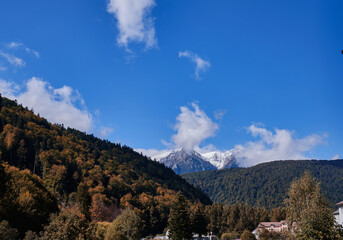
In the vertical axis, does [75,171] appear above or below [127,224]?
above

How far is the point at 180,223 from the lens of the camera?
7469 centimetres

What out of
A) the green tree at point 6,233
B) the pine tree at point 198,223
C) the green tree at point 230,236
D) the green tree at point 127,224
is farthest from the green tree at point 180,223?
the green tree at point 6,233

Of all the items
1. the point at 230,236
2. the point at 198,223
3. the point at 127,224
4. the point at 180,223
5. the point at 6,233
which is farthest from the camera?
the point at 230,236

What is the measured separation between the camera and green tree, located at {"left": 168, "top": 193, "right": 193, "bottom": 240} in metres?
73.8

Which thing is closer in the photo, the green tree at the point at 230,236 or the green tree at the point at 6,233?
the green tree at the point at 6,233

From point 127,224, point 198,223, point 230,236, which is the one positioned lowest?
point 230,236

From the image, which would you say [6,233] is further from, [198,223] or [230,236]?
[230,236]

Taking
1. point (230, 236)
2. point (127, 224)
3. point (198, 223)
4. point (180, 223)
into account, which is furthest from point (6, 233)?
point (230, 236)

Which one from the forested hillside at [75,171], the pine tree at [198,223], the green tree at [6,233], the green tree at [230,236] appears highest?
the forested hillside at [75,171]

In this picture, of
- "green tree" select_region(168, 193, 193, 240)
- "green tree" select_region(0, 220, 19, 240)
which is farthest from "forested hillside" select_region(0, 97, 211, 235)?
"green tree" select_region(0, 220, 19, 240)

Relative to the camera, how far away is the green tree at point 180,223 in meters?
73.8

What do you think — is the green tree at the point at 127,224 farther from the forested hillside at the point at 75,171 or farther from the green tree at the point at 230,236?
the green tree at the point at 230,236

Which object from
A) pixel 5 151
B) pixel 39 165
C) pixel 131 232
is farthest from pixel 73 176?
pixel 131 232

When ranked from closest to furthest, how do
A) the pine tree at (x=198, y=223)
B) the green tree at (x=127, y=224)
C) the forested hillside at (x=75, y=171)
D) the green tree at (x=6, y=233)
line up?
the green tree at (x=6, y=233) → the green tree at (x=127, y=224) → the pine tree at (x=198, y=223) → the forested hillside at (x=75, y=171)
